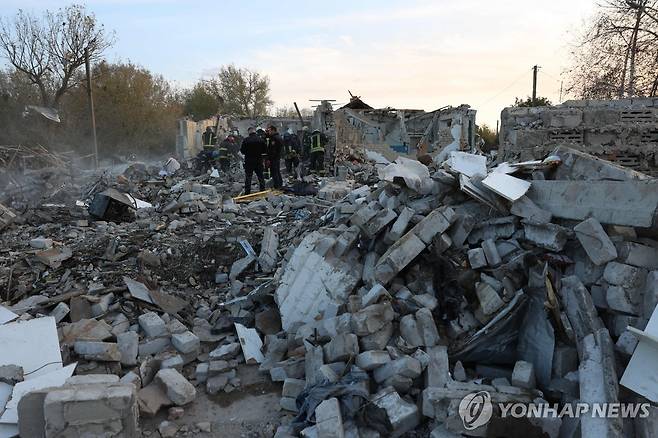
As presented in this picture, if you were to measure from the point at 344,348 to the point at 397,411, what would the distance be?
627 millimetres

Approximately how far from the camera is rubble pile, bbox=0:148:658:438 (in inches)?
113

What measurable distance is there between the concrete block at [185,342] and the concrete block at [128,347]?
324 mm

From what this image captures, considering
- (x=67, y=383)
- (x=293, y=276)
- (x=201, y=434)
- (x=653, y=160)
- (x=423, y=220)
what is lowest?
(x=201, y=434)

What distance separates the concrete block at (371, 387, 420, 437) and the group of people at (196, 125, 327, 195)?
27.8 ft

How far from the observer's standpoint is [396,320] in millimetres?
3664

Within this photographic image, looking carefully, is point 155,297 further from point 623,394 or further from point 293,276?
point 623,394

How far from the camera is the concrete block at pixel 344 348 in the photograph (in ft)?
11.2

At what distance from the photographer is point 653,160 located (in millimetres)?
8289

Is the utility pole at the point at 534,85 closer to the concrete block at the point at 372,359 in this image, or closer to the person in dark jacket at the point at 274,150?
the person in dark jacket at the point at 274,150

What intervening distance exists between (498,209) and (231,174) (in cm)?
1157

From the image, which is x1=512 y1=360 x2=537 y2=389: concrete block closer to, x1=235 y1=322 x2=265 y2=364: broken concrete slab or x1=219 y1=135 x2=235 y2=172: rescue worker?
x1=235 y1=322 x2=265 y2=364: broken concrete slab

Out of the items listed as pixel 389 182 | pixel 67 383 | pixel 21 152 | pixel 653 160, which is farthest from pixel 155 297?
pixel 21 152

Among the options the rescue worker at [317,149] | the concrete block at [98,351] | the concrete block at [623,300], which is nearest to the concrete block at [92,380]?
the concrete block at [98,351]

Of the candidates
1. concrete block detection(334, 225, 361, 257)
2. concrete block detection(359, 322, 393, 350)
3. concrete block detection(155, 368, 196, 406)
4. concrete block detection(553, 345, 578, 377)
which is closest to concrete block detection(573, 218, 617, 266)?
concrete block detection(553, 345, 578, 377)
